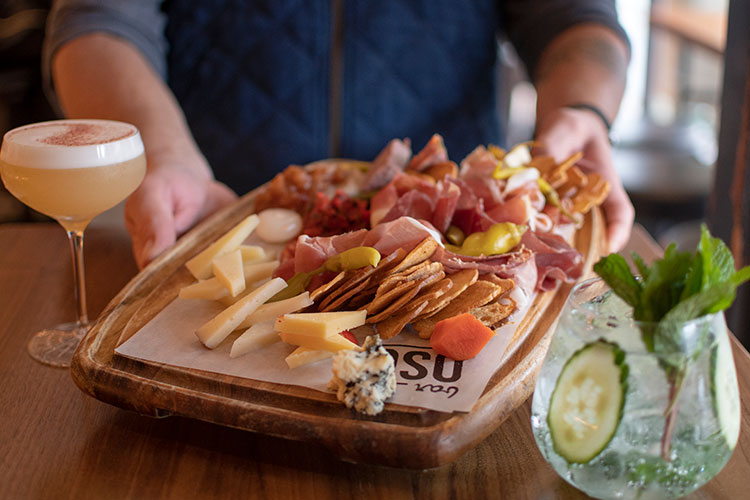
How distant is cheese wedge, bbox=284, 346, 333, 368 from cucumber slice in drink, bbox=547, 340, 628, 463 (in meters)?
0.32

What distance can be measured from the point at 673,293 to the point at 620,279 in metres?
0.05

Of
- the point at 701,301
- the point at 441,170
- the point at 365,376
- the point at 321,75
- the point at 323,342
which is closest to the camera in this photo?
the point at 701,301

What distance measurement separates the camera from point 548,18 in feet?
6.98

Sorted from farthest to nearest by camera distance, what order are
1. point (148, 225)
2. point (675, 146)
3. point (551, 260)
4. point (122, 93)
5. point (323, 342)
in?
point (675, 146) < point (122, 93) < point (148, 225) < point (551, 260) < point (323, 342)

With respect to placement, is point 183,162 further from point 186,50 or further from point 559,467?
point 559,467

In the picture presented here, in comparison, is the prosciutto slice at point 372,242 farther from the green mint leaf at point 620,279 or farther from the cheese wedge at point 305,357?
the green mint leaf at point 620,279

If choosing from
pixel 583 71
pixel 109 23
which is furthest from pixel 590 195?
pixel 109 23

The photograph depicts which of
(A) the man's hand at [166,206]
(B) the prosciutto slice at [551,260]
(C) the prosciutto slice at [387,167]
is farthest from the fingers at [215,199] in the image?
(B) the prosciutto slice at [551,260]

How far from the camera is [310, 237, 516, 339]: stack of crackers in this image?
1.04m

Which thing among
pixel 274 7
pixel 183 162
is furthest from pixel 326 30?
pixel 183 162

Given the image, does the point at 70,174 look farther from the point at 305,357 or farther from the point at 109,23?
the point at 109,23

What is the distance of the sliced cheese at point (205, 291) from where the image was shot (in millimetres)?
1156

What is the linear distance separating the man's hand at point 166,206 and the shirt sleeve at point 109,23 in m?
0.54

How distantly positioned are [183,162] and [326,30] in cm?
66
